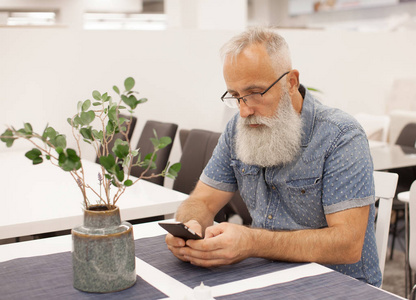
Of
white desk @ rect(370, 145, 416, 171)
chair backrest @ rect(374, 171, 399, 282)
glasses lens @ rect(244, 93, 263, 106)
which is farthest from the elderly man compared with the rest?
white desk @ rect(370, 145, 416, 171)

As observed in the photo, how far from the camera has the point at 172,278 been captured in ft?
4.31

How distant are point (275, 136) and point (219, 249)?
445mm

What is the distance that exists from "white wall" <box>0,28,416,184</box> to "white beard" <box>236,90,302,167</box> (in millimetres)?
2660

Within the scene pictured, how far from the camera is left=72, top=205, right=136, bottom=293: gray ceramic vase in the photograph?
1.21 meters

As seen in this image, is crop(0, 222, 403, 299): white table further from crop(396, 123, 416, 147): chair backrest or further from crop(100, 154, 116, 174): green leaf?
crop(396, 123, 416, 147): chair backrest

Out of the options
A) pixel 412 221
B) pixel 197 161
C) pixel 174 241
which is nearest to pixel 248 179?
pixel 174 241

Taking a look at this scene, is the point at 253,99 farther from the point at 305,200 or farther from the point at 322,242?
the point at 322,242

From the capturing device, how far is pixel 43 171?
2949 mm

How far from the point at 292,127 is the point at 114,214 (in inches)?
25.9

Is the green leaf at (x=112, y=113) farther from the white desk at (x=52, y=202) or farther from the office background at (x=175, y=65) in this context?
the office background at (x=175, y=65)

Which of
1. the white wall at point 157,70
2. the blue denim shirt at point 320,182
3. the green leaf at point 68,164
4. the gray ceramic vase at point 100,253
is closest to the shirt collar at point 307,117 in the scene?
the blue denim shirt at point 320,182

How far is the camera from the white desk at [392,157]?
338cm

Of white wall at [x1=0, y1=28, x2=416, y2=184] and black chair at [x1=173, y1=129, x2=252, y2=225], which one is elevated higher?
white wall at [x1=0, y1=28, x2=416, y2=184]

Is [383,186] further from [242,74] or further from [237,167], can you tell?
[242,74]
